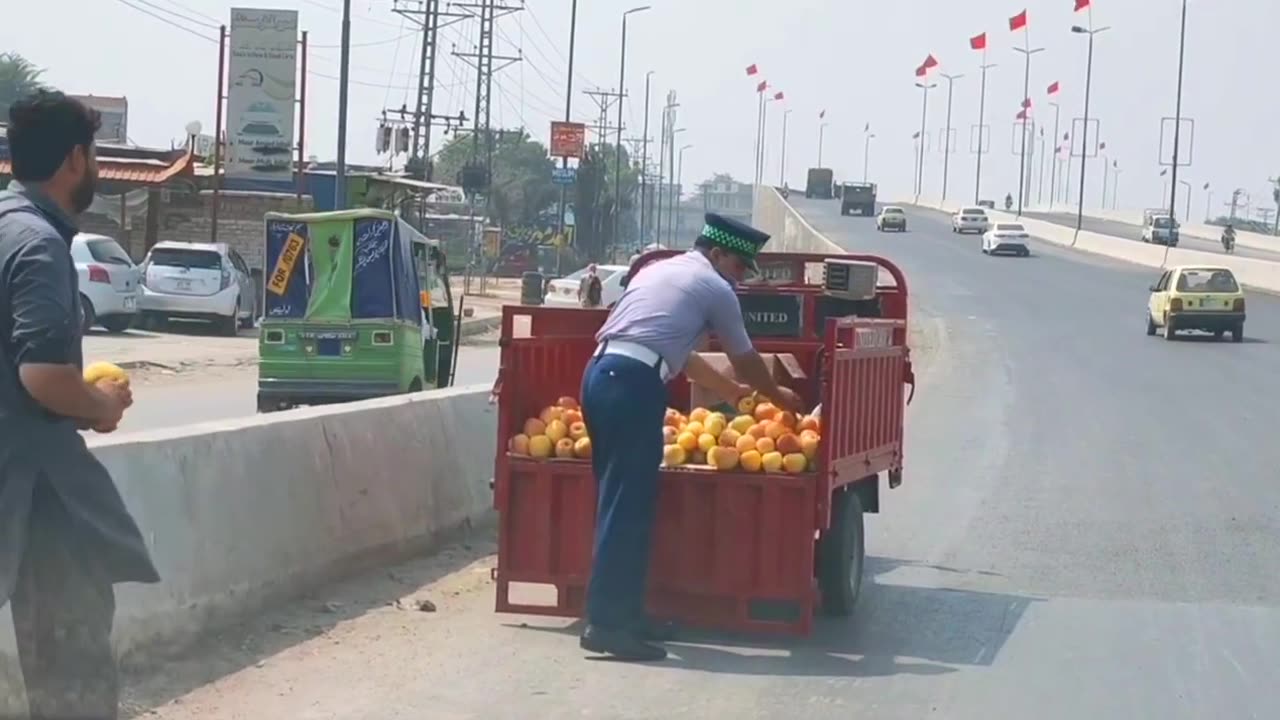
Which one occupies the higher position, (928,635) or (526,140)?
(526,140)

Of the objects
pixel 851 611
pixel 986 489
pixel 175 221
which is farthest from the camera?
pixel 175 221

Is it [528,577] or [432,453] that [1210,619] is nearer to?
[528,577]

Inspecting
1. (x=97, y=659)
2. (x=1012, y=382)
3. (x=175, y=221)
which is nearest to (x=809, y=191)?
(x=175, y=221)

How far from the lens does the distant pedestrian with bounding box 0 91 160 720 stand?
171 inches

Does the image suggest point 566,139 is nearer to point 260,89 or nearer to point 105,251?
point 260,89

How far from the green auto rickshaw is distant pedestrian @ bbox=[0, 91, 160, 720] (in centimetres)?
1537

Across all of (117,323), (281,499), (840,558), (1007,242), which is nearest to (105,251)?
(117,323)

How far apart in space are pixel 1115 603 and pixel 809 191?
12508cm

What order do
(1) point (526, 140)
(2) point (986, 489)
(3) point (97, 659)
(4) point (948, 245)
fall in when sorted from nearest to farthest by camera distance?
1. (3) point (97, 659)
2. (2) point (986, 489)
3. (4) point (948, 245)
4. (1) point (526, 140)

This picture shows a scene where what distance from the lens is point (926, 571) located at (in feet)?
37.4

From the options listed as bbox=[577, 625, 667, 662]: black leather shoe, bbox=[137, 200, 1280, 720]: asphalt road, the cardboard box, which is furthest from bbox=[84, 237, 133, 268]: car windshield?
bbox=[577, 625, 667, 662]: black leather shoe

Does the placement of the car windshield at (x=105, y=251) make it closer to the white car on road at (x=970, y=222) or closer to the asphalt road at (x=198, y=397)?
the asphalt road at (x=198, y=397)

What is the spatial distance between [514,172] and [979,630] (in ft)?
367

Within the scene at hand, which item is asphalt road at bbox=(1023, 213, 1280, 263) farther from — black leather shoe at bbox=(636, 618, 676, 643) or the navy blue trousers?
the navy blue trousers
